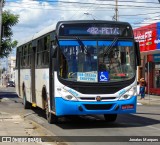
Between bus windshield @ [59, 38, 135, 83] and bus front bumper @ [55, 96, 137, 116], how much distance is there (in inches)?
26.6

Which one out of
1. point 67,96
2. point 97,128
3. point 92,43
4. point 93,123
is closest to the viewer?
point 67,96

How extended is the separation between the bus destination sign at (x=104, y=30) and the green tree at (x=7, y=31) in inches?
859

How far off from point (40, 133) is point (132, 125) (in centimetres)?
368

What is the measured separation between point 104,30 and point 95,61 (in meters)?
1.11

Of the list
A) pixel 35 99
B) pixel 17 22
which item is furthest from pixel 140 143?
pixel 17 22

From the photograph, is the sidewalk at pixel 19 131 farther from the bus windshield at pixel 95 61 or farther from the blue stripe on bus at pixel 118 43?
the blue stripe on bus at pixel 118 43

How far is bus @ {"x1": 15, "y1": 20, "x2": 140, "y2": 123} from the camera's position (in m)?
13.2

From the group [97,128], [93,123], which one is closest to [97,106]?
[97,128]

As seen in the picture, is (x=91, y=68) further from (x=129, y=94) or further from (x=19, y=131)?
(x=19, y=131)

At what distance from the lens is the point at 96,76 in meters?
13.3

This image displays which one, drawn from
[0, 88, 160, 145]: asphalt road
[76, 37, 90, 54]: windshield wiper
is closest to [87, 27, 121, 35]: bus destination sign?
[76, 37, 90, 54]: windshield wiper

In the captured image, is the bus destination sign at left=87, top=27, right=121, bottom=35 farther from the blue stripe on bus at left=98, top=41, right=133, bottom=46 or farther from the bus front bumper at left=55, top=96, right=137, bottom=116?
the bus front bumper at left=55, top=96, right=137, bottom=116

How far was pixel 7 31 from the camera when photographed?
35219mm

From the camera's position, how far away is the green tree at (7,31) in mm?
34750
